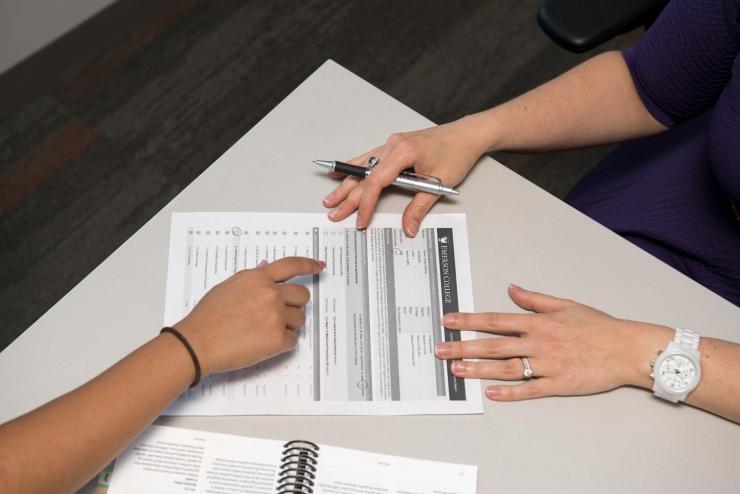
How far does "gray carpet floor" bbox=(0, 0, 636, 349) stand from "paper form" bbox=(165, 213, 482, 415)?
3.11ft

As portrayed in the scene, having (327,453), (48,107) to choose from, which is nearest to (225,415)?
(327,453)

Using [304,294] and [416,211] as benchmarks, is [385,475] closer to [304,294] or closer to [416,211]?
[304,294]

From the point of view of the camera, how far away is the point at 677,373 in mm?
913

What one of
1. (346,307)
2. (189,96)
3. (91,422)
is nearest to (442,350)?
(346,307)

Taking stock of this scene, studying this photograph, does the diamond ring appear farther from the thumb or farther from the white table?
the thumb

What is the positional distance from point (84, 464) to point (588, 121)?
2.82ft

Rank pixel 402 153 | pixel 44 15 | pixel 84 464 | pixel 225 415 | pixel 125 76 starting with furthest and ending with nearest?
pixel 125 76, pixel 44 15, pixel 402 153, pixel 225 415, pixel 84 464

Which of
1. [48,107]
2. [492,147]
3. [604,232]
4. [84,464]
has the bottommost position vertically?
[84,464]

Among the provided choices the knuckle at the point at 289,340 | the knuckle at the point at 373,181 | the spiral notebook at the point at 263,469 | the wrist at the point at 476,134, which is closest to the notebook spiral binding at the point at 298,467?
the spiral notebook at the point at 263,469

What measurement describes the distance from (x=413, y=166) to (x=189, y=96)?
3.91ft

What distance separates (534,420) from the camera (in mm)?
907

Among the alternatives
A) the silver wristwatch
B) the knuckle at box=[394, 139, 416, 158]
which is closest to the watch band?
the silver wristwatch

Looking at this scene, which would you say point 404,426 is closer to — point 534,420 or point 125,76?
point 534,420

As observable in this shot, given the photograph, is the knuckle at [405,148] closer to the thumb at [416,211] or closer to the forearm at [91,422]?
the thumb at [416,211]
